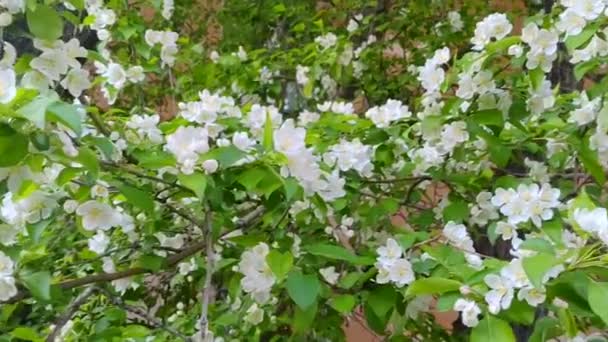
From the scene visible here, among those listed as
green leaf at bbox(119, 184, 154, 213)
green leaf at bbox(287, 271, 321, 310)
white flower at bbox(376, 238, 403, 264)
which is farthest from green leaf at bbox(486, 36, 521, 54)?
green leaf at bbox(119, 184, 154, 213)

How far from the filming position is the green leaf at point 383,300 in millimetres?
1158

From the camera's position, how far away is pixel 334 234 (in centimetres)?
149

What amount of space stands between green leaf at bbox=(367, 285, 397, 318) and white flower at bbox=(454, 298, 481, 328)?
7.9 inches

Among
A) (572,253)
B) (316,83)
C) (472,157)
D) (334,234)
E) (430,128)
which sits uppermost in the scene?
(572,253)

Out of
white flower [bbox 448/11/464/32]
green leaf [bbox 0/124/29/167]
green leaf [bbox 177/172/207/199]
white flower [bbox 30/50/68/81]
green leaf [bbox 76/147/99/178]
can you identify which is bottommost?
white flower [bbox 448/11/464/32]

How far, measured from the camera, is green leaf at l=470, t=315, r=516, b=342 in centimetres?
94

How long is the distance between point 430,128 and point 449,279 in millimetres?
375

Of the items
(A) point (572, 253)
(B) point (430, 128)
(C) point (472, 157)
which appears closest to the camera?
(A) point (572, 253)

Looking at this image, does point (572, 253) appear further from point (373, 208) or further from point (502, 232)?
point (373, 208)

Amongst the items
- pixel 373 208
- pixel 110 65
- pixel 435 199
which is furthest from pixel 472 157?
pixel 110 65

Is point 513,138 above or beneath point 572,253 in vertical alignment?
beneath

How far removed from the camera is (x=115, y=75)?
1673mm

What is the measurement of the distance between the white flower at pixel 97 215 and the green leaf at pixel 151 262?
12cm

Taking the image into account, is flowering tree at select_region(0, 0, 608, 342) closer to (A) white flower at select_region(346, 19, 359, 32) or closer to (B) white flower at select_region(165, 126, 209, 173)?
(B) white flower at select_region(165, 126, 209, 173)
